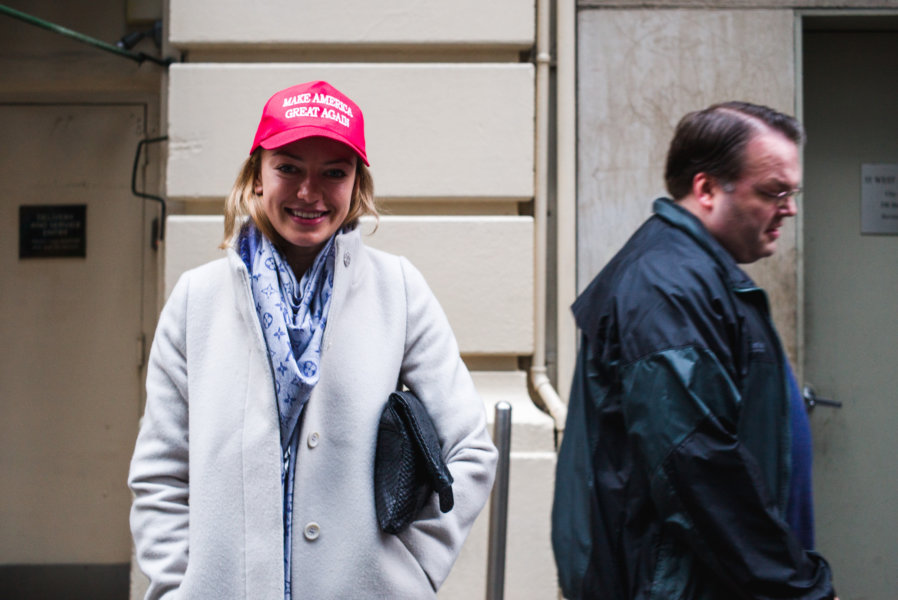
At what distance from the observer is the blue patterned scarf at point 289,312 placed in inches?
59.2

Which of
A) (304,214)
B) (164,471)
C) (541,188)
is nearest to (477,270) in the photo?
(541,188)

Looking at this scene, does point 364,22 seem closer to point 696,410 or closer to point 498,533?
point 498,533

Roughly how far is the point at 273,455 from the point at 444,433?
366 millimetres

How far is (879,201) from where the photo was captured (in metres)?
3.65

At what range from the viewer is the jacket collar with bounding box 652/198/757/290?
1.59 m

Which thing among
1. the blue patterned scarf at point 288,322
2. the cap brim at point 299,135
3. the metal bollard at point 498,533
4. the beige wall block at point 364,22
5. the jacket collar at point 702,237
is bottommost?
the metal bollard at point 498,533

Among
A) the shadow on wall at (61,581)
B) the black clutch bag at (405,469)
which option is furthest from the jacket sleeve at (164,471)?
the shadow on wall at (61,581)

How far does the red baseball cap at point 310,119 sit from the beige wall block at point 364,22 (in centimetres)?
183

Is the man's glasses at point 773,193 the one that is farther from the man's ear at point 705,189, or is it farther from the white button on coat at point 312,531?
the white button on coat at point 312,531

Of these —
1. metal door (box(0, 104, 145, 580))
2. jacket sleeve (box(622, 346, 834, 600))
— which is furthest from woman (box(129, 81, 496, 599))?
metal door (box(0, 104, 145, 580))

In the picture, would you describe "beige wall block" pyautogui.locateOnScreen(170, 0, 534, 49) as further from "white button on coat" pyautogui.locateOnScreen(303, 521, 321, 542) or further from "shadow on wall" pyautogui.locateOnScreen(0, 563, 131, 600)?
"shadow on wall" pyautogui.locateOnScreen(0, 563, 131, 600)

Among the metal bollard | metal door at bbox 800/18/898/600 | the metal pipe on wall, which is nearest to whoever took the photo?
the metal bollard

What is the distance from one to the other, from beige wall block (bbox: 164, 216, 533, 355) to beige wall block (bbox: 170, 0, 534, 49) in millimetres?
801

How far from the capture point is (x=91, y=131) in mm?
3947
